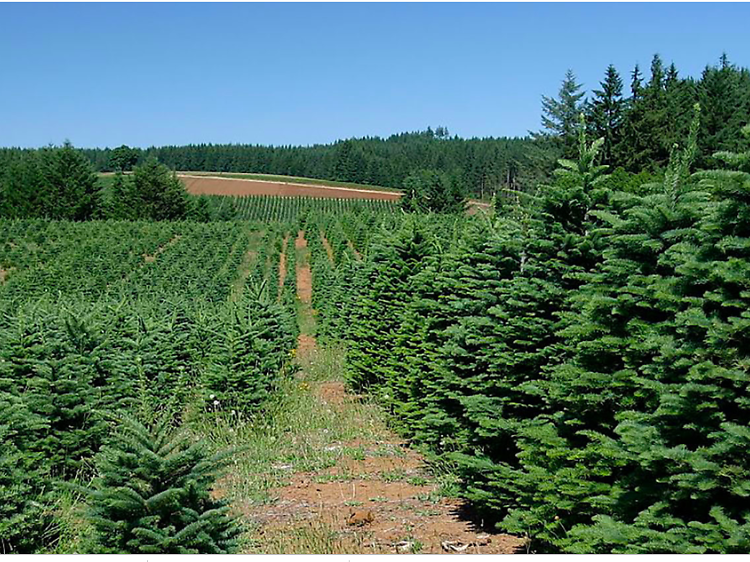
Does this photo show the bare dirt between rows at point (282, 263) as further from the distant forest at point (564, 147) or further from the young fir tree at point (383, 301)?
the young fir tree at point (383, 301)

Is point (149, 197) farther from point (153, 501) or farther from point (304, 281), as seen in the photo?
point (153, 501)

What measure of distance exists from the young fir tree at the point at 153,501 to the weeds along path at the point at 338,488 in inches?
11.3

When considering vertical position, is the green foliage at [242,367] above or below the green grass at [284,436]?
above

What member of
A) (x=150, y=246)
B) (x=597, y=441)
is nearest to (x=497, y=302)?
(x=597, y=441)

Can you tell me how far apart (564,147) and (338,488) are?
175 feet

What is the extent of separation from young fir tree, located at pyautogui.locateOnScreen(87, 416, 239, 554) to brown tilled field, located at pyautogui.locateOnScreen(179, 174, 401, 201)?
10167 cm

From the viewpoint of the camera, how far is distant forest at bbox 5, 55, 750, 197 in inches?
2058

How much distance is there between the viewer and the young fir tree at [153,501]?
12.2ft

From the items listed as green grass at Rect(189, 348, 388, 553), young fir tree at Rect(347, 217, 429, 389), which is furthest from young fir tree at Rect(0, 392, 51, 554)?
young fir tree at Rect(347, 217, 429, 389)

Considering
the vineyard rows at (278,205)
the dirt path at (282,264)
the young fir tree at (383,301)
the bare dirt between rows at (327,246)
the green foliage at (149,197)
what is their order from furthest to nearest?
the vineyard rows at (278,205) → the green foliage at (149,197) → the bare dirt between rows at (327,246) → the dirt path at (282,264) → the young fir tree at (383,301)

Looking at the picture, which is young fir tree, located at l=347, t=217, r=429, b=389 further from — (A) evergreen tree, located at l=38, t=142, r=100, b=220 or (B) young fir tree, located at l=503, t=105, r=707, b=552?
(A) evergreen tree, located at l=38, t=142, r=100, b=220

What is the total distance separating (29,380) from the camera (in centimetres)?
862

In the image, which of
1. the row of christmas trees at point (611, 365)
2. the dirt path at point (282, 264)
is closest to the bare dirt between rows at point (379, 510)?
the row of christmas trees at point (611, 365)

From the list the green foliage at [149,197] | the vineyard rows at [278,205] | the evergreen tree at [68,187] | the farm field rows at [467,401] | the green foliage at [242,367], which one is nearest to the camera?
the farm field rows at [467,401]
